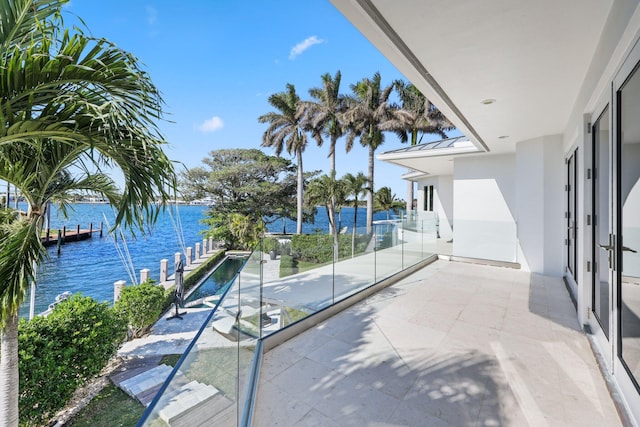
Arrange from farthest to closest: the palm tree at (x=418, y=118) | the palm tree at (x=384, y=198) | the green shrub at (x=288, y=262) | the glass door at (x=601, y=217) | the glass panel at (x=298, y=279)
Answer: the palm tree at (x=384, y=198) → the palm tree at (x=418, y=118) → the green shrub at (x=288, y=262) → the glass panel at (x=298, y=279) → the glass door at (x=601, y=217)

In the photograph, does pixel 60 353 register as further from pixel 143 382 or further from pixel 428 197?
pixel 428 197

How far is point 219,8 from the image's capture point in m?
9.58

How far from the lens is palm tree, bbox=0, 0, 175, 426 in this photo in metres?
1.77

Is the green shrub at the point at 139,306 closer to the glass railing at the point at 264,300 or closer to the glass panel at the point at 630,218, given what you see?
the glass railing at the point at 264,300

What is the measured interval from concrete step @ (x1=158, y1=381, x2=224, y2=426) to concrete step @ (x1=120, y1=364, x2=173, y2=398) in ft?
12.8

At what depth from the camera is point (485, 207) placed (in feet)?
26.9

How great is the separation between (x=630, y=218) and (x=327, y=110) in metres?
16.2

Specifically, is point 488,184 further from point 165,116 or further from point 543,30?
point 165,116

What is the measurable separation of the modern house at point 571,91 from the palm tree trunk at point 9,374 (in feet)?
12.8

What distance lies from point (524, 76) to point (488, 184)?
5.40 meters

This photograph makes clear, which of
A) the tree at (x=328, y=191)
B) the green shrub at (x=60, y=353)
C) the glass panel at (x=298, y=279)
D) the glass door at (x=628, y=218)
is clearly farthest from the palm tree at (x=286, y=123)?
the glass door at (x=628, y=218)

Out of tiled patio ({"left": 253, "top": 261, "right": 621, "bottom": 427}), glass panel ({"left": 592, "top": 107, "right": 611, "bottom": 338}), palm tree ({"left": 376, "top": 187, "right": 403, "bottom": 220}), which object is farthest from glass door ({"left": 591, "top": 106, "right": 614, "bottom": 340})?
palm tree ({"left": 376, "top": 187, "right": 403, "bottom": 220})

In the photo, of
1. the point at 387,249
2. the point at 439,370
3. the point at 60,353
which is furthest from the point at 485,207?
the point at 60,353

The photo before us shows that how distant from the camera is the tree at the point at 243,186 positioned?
23234mm
